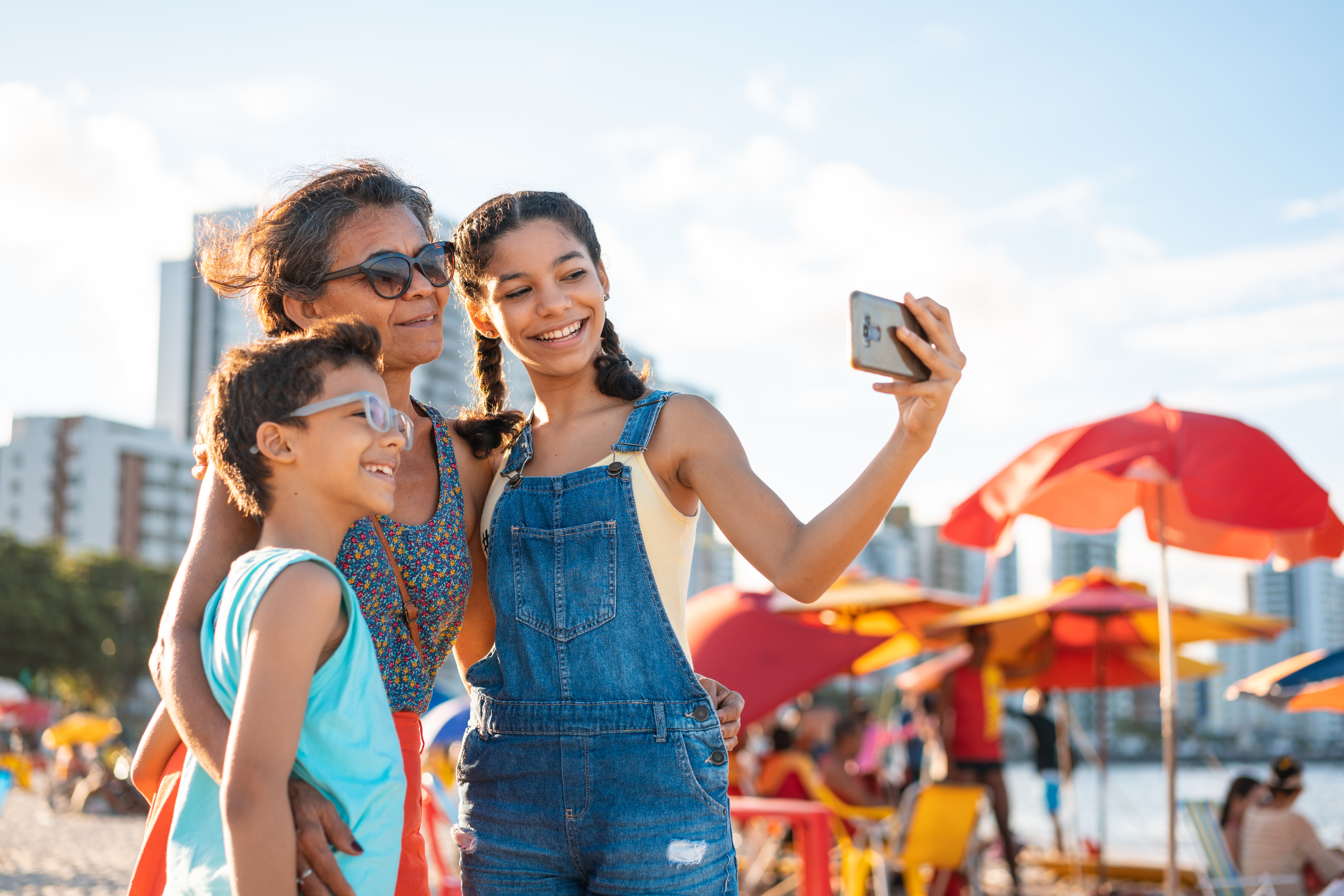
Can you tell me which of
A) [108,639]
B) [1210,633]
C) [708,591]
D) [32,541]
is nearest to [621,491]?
[708,591]

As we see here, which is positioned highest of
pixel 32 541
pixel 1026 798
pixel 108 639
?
pixel 32 541

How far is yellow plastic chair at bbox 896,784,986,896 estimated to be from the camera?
727 cm

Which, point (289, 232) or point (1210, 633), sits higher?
point (289, 232)

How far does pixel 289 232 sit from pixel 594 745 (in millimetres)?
1152

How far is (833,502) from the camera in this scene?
1.89 meters

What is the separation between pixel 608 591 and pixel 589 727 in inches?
9.2

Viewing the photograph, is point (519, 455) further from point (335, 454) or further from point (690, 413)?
point (335, 454)

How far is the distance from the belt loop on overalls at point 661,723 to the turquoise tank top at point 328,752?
49 cm

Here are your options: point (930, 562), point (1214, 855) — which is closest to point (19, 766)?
point (1214, 855)

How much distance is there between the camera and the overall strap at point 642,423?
2.09m

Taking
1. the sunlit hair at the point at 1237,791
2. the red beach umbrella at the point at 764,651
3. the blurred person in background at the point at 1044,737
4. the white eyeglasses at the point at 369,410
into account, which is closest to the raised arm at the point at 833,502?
→ the white eyeglasses at the point at 369,410

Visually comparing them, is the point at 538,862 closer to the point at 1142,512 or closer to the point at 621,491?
the point at 621,491

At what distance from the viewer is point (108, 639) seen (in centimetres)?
4788

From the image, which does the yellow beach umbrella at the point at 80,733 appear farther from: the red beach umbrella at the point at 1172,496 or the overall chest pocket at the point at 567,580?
the overall chest pocket at the point at 567,580
